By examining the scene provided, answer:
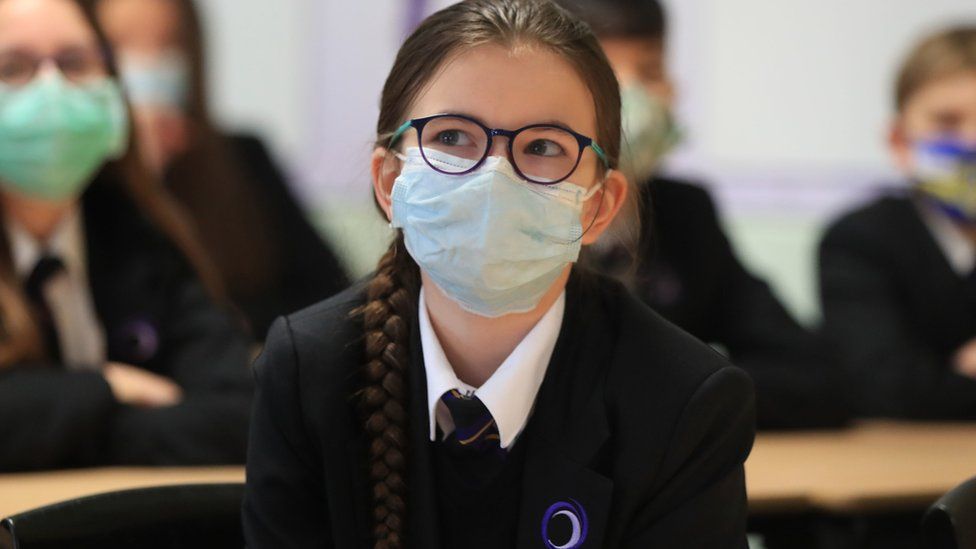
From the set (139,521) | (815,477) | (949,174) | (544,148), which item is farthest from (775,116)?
(139,521)

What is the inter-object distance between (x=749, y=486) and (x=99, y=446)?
1.05 m

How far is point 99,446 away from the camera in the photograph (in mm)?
1966

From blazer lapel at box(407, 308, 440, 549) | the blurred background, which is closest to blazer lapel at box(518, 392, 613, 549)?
blazer lapel at box(407, 308, 440, 549)

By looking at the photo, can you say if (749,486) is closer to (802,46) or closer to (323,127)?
(323,127)

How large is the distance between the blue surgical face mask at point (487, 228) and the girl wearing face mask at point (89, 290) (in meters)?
0.78

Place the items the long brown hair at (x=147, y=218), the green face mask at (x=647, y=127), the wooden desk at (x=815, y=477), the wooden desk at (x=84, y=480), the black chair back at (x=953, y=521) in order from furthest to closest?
the green face mask at (x=647, y=127)
the long brown hair at (x=147, y=218)
the wooden desk at (x=815, y=477)
the wooden desk at (x=84, y=480)
the black chair back at (x=953, y=521)

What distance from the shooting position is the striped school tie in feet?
4.55

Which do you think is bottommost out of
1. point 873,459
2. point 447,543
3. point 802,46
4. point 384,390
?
point 873,459

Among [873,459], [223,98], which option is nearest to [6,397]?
[873,459]

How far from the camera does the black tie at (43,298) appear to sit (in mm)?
2180

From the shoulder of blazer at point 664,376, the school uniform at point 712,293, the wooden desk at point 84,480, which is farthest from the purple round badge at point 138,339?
the shoulder of blazer at point 664,376

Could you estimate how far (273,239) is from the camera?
316cm

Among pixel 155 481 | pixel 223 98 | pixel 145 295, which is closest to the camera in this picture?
pixel 155 481

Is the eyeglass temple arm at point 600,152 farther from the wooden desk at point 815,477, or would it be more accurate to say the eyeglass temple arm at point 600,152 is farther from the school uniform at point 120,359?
the school uniform at point 120,359
